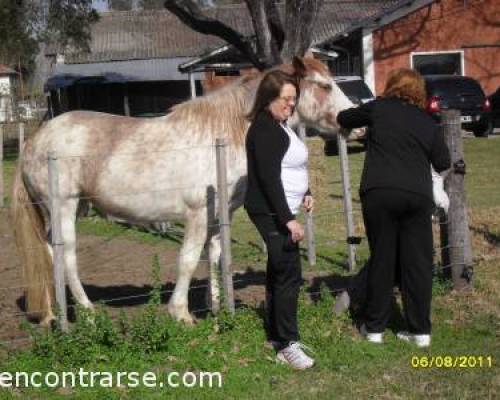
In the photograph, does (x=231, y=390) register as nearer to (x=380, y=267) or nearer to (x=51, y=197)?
(x=380, y=267)

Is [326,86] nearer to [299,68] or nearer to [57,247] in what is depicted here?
[299,68]

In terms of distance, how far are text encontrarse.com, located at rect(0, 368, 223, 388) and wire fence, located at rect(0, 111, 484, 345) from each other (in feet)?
1.96

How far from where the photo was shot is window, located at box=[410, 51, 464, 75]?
28719mm

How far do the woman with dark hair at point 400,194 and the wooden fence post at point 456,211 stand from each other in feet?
4.84

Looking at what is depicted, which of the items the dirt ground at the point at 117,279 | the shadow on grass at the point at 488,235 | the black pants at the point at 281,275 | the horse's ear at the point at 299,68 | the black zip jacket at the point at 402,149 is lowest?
the dirt ground at the point at 117,279

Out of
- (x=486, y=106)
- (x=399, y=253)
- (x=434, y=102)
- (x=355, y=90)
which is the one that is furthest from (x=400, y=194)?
(x=486, y=106)

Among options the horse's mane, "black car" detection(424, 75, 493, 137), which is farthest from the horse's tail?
"black car" detection(424, 75, 493, 137)

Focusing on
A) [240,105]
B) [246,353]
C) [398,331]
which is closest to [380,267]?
[398,331]

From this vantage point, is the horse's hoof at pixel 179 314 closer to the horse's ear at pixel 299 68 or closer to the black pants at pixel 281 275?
the black pants at pixel 281 275

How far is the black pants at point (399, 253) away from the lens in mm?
5348

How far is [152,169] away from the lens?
607 centimetres

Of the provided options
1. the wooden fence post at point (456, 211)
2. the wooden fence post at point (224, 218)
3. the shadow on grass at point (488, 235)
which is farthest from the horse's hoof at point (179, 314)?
the shadow on grass at point (488, 235)
